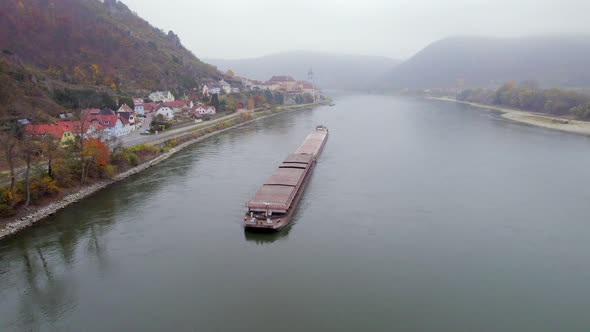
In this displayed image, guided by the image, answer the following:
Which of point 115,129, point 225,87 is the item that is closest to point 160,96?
point 225,87

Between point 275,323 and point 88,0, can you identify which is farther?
point 88,0

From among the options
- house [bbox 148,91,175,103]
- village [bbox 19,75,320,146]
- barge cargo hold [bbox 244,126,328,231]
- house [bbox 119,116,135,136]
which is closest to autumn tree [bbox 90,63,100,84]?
village [bbox 19,75,320,146]

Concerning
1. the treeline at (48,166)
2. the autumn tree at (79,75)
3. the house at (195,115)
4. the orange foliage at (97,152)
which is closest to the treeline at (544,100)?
the house at (195,115)

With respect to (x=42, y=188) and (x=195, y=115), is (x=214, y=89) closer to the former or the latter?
(x=195, y=115)

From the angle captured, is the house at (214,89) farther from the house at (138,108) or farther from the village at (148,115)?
the house at (138,108)

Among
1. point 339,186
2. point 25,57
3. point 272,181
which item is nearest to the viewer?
point 272,181

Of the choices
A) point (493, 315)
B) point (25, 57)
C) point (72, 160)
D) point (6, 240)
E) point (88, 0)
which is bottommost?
point (493, 315)

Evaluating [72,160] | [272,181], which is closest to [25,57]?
[72,160]

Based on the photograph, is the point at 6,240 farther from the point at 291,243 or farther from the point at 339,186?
the point at 339,186
